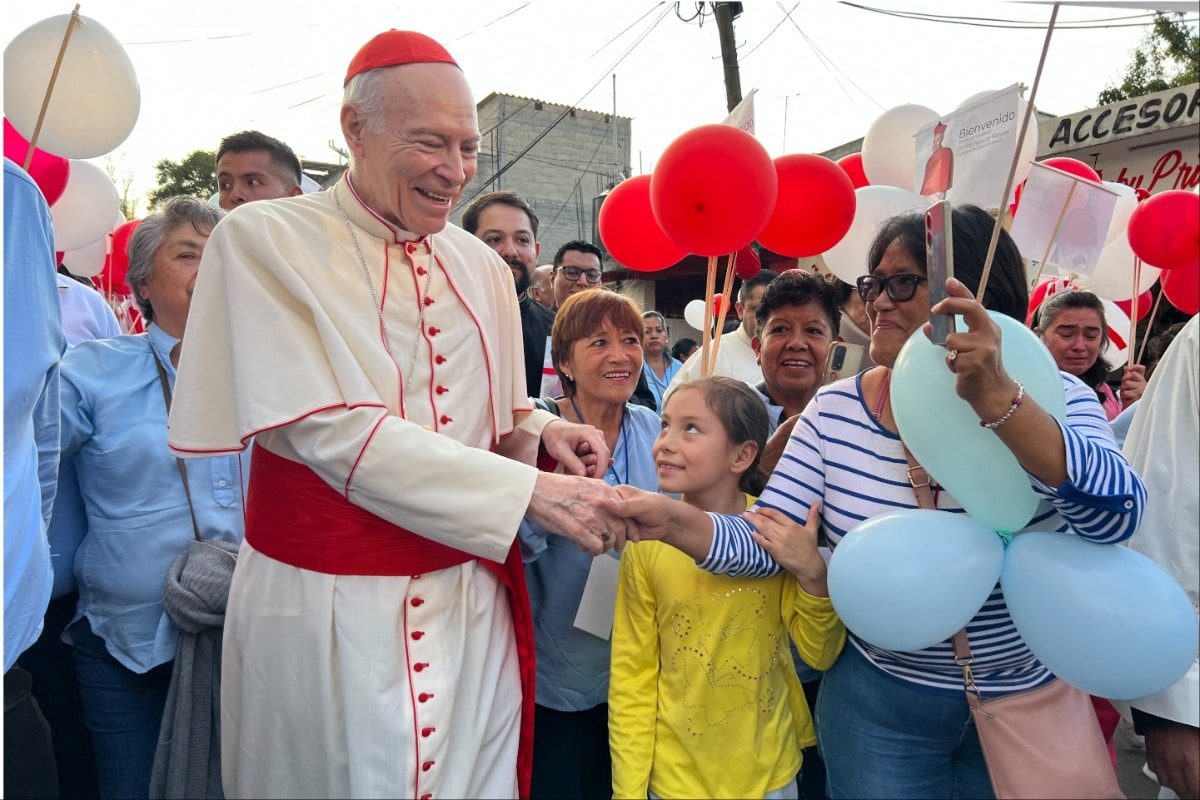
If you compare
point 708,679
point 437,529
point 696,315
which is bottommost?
point 708,679

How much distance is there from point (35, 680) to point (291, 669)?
1.27 metres

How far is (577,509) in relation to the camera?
1.55 metres

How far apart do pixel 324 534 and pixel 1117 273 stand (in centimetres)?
463

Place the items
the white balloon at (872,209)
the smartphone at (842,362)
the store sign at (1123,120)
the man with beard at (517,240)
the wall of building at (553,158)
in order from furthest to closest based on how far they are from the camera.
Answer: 1. the wall of building at (553,158)
2. the store sign at (1123,120)
3. the man with beard at (517,240)
4. the white balloon at (872,209)
5. the smartphone at (842,362)

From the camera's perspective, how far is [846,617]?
→ 155 centimetres

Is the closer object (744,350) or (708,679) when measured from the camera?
(708,679)

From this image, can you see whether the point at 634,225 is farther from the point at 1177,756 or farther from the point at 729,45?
the point at 729,45

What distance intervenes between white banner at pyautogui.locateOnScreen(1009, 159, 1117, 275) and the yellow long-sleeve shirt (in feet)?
7.08

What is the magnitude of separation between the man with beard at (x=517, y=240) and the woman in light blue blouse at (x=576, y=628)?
1281mm

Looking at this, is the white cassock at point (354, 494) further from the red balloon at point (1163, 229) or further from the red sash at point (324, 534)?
the red balloon at point (1163, 229)

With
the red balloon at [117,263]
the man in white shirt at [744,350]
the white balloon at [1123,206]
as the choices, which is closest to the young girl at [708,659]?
the man in white shirt at [744,350]

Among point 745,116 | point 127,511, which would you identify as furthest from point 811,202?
point 127,511

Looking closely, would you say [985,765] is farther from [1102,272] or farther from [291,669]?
[1102,272]

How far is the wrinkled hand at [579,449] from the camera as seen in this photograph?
1.86 metres
